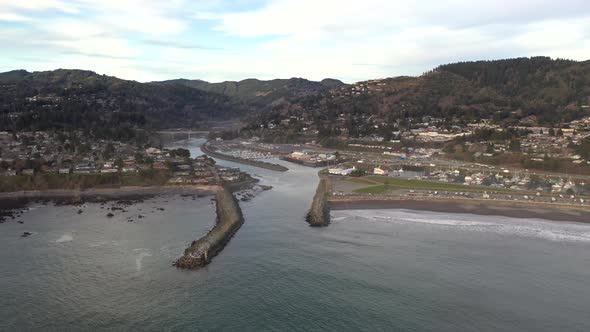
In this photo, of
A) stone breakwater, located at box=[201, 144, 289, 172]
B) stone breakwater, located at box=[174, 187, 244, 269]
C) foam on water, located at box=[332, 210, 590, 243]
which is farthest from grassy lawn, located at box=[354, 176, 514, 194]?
stone breakwater, located at box=[201, 144, 289, 172]

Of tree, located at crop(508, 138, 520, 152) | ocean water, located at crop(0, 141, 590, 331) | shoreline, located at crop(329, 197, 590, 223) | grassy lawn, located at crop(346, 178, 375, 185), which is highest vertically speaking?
tree, located at crop(508, 138, 520, 152)

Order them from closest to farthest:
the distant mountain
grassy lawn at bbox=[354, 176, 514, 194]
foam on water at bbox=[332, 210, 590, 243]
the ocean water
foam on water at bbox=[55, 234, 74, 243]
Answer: the ocean water
foam on water at bbox=[55, 234, 74, 243]
foam on water at bbox=[332, 210, 590, 243]
grassy lawn at bbox=[354, 176, 514, 194]
the distant mountain

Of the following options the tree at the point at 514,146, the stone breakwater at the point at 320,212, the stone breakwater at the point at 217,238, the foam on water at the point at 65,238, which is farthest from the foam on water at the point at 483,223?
the tree at the point at 514,146

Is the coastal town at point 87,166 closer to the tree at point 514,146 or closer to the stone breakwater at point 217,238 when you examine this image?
the stone breakwater at point 217,238

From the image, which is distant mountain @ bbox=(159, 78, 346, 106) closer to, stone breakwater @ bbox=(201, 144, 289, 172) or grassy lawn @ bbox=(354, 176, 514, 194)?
stone breakwater @ bbox=(201, 144, 289, 172)

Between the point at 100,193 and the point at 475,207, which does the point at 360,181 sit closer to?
the point at 475,207

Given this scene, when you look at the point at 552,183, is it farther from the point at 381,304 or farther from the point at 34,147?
the point at 34,147

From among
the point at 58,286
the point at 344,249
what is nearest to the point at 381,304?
the point at 344,249
